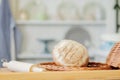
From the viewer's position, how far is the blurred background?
3.57 m

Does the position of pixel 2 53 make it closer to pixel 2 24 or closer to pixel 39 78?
pixel 2 24

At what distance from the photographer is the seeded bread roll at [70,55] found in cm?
77

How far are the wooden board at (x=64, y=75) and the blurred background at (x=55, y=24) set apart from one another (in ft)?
9.28

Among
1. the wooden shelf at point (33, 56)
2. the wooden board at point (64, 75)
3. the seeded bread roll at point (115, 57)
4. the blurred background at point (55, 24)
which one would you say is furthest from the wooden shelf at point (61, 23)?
the wooden board at point (64, 75)

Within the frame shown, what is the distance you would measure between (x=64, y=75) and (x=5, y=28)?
2.91 m

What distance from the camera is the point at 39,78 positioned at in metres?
0.64

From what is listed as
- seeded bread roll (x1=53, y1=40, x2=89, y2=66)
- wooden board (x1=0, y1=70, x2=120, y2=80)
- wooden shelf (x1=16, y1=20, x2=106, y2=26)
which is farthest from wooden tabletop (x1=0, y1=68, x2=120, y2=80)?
wooden shelf (x1=16, y1=20, x2=106, y2=26)

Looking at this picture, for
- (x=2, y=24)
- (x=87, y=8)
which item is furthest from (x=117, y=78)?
(x=87, y=8)

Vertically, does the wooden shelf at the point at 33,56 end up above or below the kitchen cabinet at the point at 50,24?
below

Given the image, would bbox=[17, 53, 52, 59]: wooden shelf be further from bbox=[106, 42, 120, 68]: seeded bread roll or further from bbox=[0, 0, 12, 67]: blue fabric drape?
bbox=[106, 42, 120, 68]: seeded bread roll

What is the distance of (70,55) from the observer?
77 centimetres

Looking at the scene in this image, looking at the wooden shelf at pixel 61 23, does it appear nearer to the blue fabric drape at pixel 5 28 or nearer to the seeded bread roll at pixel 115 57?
the blue fabric drape at pixel 5 28

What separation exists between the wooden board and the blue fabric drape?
9.24 ft


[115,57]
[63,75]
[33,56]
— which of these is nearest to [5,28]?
[33,56]
